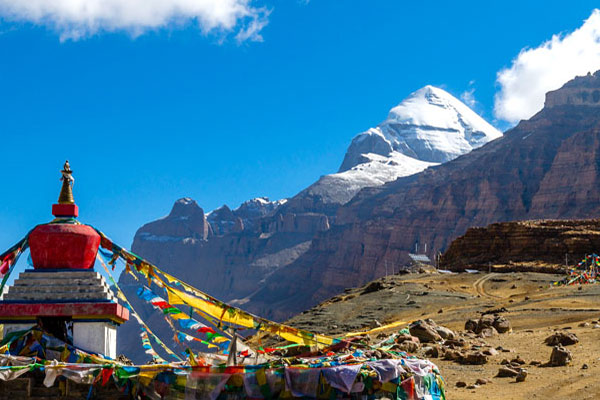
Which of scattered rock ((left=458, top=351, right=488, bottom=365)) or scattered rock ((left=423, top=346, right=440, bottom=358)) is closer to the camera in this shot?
scattered rock ((left=458, top=351, right=488, bottom=365))

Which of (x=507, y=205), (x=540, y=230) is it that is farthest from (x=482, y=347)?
(x=507, y=205)

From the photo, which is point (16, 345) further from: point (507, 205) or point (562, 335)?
point (507, 205)

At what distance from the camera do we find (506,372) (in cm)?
1714

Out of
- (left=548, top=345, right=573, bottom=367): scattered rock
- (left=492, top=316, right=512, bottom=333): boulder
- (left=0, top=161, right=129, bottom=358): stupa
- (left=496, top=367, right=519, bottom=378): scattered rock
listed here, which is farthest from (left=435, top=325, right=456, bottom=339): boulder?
(left=0, top=161, right=129, bottom=358): stupa

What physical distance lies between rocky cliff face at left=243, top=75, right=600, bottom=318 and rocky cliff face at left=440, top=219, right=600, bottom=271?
55.0 m

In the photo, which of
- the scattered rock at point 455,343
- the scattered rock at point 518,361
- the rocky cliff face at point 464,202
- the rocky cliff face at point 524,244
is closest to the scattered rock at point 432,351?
the scattered rock at point 455,343

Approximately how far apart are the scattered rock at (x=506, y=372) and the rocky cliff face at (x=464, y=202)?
114616mm

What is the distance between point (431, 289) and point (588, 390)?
123ft

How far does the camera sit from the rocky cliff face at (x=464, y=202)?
137 m

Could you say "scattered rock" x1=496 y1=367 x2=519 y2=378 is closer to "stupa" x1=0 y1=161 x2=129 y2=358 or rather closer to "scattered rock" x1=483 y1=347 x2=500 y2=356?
"scattered rock" x1=483 y1=347 x2=500 y2=356

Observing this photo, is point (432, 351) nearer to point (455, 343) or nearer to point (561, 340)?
point (455, 343)

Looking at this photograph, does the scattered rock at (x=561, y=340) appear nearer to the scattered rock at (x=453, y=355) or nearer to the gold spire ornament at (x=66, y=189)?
the scattered rock at (x=453, y=355)

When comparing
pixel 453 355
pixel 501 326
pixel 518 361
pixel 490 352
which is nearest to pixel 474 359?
pixel 453 355

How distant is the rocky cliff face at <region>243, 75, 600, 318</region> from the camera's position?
137250 mm
